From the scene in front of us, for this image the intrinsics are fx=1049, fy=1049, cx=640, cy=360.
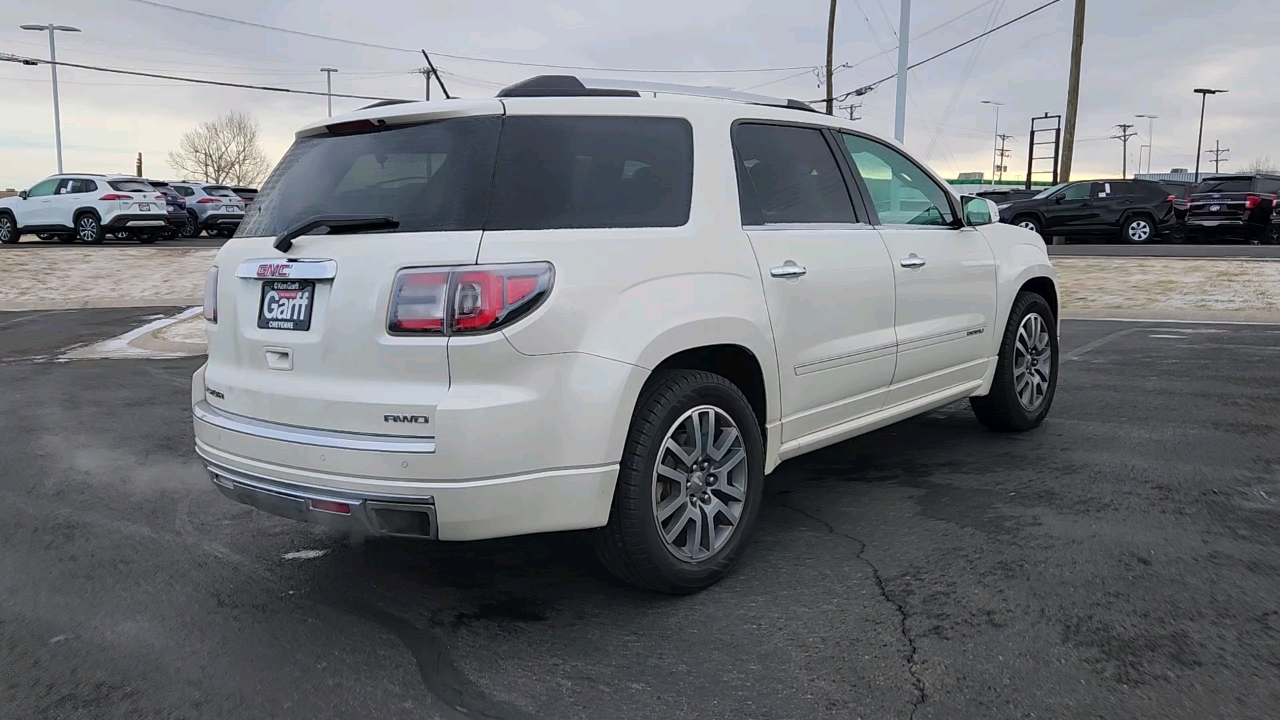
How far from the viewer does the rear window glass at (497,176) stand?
3.40 metres

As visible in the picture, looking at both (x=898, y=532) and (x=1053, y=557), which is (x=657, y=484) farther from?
(x=1053, y=557)

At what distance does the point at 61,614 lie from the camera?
3.70 m

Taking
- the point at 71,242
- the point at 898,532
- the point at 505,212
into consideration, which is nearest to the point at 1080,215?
the point at 898,532

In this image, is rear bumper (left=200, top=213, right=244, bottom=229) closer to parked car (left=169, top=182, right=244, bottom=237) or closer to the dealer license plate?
parked car (left=169, top=182, right=244, bottom=237)

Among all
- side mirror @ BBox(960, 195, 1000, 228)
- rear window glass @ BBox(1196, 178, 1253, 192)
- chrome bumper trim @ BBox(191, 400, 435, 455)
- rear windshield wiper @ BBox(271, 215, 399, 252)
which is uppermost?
rear window glass @ BBox(1196, 178, 1253, 192)

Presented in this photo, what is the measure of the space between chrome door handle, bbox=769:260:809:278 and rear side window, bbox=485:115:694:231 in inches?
18.5

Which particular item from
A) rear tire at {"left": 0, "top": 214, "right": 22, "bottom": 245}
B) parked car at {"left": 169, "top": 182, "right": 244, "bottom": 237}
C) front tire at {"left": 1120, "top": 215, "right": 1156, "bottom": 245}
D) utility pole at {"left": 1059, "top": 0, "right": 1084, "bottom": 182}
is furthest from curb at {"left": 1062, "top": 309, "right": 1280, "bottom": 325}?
rear tire at {"left": 0, "top": 214, "right": 22, "bottom": 245}

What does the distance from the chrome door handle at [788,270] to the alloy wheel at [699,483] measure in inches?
24.4

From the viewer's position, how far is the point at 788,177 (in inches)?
173

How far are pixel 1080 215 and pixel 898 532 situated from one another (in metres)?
21.6

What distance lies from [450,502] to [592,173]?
48.9 inches

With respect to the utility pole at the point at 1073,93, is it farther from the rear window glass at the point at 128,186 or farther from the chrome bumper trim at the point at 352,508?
the chrome bumper trim at the point at 352,508

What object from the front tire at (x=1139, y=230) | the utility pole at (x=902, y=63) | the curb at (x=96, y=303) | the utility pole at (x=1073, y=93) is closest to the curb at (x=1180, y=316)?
the utility pole at (x=902, y=63)

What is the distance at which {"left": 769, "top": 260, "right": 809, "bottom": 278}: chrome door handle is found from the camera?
4.06 metres
